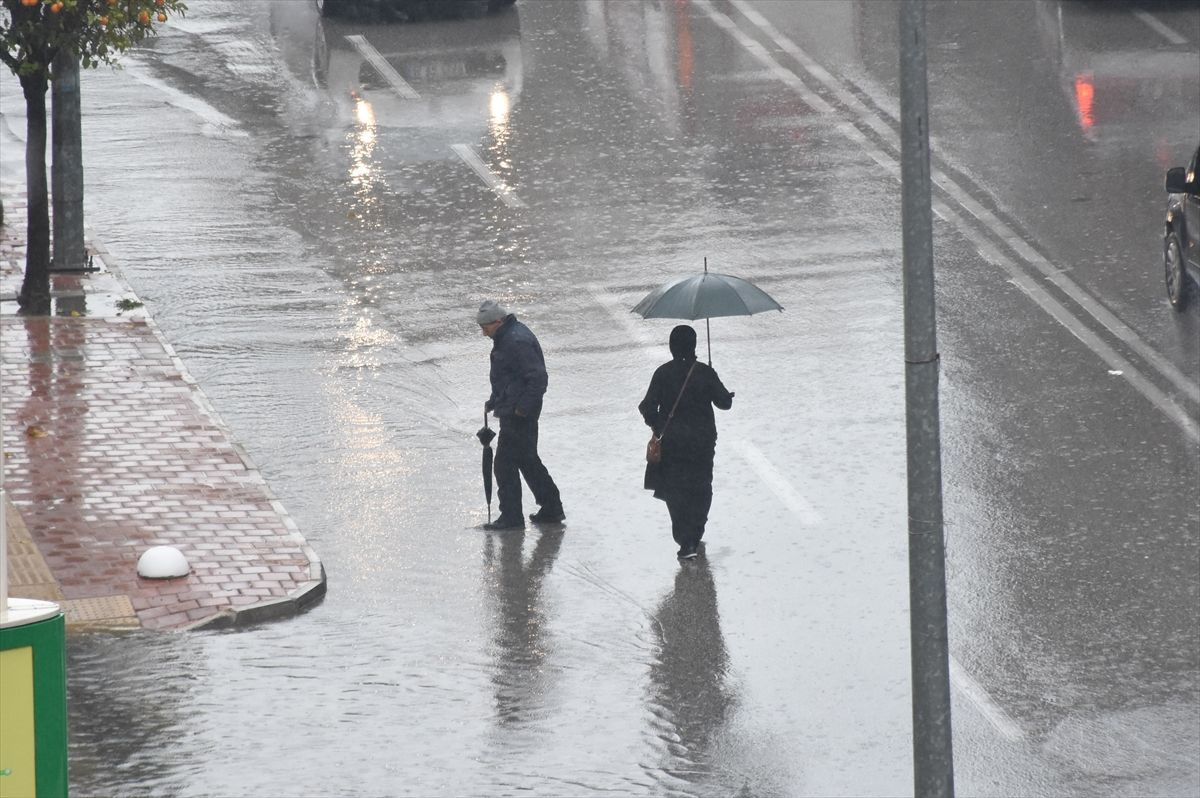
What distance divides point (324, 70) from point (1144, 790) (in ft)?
54.6

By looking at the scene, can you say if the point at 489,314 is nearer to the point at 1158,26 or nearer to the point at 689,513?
the point at 689,513

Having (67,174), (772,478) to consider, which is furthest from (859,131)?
(772,478)

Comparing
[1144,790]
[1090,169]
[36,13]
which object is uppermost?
[36,13]

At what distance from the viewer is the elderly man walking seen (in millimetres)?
13016

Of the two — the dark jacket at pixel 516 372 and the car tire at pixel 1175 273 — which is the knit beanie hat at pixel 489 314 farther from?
the car tire at pixel 1175 273

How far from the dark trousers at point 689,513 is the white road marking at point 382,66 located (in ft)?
37.9

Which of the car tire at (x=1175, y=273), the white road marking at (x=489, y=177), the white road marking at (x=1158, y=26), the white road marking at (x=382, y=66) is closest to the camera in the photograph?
the car tire at (x=1175, y=273)

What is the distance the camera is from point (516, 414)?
13.0 metres

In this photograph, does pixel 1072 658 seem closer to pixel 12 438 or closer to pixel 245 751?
pixel 245 751

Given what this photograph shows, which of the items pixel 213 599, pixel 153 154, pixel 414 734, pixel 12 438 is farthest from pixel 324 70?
pixel 414 734

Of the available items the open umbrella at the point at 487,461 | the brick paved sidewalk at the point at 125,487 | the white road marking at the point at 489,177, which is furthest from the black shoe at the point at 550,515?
the white road marking at the point at 489,177

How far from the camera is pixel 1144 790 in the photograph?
9.73 meters

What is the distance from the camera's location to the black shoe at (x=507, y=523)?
42.9 feet

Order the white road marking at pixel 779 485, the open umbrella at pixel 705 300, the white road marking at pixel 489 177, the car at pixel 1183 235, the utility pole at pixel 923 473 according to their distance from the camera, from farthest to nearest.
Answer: the white road marking at pixel 489 177 → the car at pixel 1183 235 → the white road marking at pixel 779 485 → the open umbrella at pixel 705 300 → the utility pole at pixel 923 473
